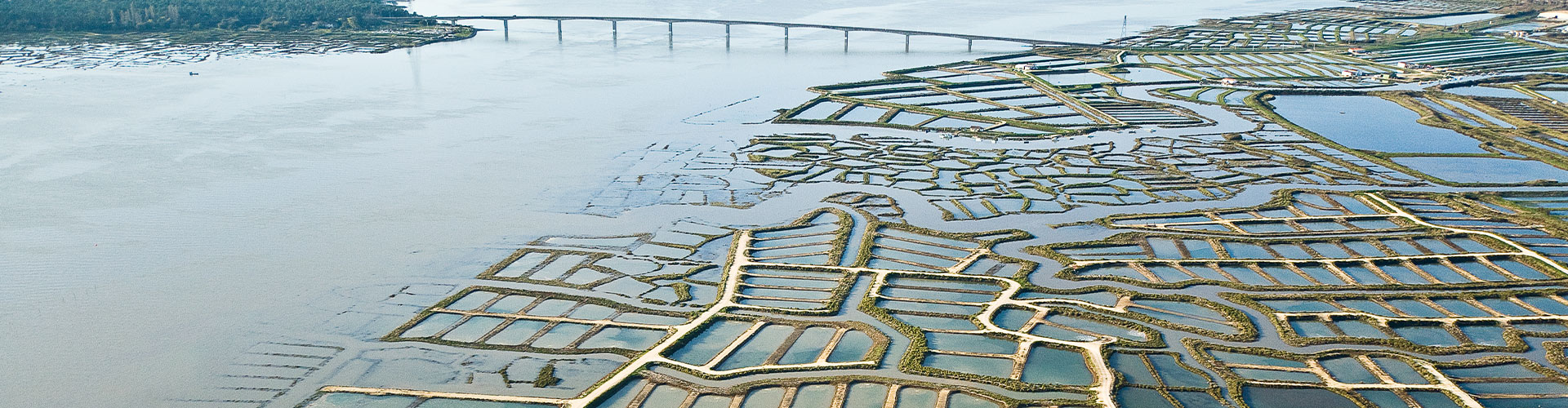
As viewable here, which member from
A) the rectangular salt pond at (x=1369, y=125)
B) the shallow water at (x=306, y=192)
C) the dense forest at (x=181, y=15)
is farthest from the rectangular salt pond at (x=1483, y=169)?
the dense forest at (x=181, y=15)

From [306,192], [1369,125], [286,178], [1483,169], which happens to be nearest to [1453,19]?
[1369,125]

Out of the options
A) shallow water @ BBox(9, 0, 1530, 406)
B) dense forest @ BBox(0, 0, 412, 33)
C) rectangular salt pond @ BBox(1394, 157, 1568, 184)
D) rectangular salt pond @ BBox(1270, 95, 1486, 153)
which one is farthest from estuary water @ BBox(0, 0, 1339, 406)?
rectangular salt pond @ BBox(1270, 95, 1486, 153)

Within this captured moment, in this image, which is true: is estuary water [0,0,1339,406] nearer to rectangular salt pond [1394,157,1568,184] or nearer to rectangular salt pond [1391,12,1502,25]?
rectangular salt pond [1394,157,1568,184]

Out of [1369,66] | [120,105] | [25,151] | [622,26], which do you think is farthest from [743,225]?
[622,26]

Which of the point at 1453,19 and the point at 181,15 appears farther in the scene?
the point at 1453,19

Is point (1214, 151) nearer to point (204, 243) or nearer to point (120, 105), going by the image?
point (204, 243)

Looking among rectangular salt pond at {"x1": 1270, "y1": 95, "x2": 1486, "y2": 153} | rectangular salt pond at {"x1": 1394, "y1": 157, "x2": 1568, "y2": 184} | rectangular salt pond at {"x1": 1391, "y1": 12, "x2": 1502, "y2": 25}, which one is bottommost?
rectangular salt pond at {"x1": 1391, "y1": 12, "x2": 1502, "y2": 25}

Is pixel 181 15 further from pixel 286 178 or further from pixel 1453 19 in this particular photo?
pixel 1453 19
